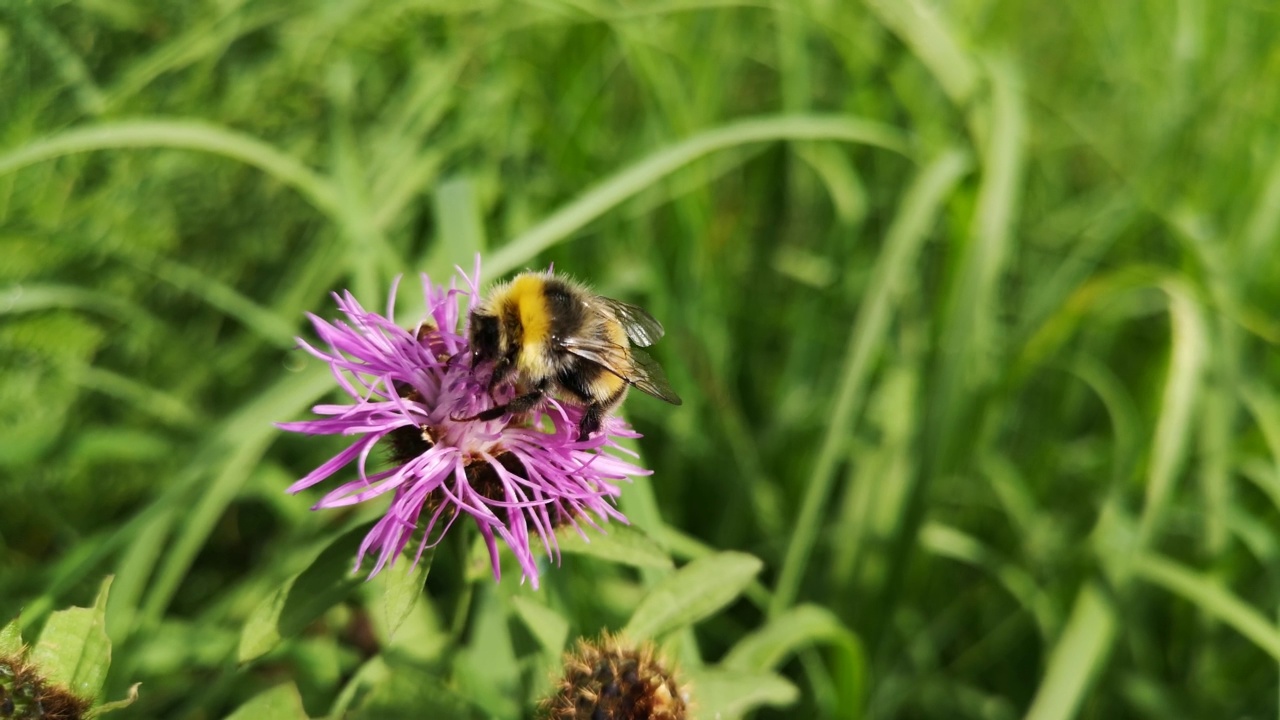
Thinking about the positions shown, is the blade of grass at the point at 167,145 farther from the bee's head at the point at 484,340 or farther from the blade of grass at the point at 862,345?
the blade of grass at the point at 862,345

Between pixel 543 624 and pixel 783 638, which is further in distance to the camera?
pixel 783 638

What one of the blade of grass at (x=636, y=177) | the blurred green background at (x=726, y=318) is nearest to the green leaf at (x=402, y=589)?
the blurred green background at (x=726, y=318)

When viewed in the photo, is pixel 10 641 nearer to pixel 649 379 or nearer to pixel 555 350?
pixel 555 350

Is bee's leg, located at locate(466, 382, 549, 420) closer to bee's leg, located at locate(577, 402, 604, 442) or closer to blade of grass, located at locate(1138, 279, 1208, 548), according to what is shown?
bee's leg, located at locate(577, 402, 604, 442)

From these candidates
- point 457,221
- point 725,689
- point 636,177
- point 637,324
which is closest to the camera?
point 725,689

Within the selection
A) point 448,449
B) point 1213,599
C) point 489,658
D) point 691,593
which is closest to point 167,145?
point 448,449

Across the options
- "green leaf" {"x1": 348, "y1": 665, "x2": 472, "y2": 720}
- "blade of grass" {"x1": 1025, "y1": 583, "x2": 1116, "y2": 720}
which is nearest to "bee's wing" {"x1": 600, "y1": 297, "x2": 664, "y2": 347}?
"green leaf" {"x1": 348, "y1": 665, "x2": 472, "y2": 720}

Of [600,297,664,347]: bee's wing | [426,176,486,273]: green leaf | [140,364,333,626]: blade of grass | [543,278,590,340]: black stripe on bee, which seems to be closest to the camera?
[543,278,590,340]: black stripe on bee
